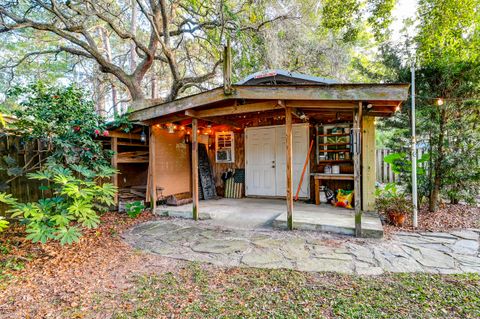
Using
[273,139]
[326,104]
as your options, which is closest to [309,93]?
[326,104]

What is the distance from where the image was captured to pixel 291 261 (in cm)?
297

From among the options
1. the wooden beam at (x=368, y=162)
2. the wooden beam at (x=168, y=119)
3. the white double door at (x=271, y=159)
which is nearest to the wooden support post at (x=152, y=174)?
the wooden beam at (x=168, y=119)

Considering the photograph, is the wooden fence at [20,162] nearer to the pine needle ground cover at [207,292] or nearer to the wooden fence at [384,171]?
the pine needle ground cover at [207,292]

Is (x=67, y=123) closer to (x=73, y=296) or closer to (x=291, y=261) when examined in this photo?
(x=73, y=296)

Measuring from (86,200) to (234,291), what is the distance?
7.43 feet

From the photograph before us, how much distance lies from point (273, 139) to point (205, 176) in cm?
220

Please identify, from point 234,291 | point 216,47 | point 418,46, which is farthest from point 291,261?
point 216,47

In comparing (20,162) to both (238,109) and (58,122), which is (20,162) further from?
(238,109)

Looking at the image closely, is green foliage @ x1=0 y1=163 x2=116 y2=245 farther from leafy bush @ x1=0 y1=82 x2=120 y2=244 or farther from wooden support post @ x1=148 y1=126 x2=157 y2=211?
wooden support post @ x1=148 y1=126 x2=157 y2=211

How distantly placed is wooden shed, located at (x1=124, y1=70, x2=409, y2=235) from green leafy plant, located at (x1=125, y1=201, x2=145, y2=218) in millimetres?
376

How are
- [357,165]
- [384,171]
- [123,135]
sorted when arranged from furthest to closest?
[384,171] → [123,135] → [357,165]

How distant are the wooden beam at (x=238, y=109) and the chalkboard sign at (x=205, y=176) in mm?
2263

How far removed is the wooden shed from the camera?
12.4 ft

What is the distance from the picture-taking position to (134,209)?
5.22 metres
